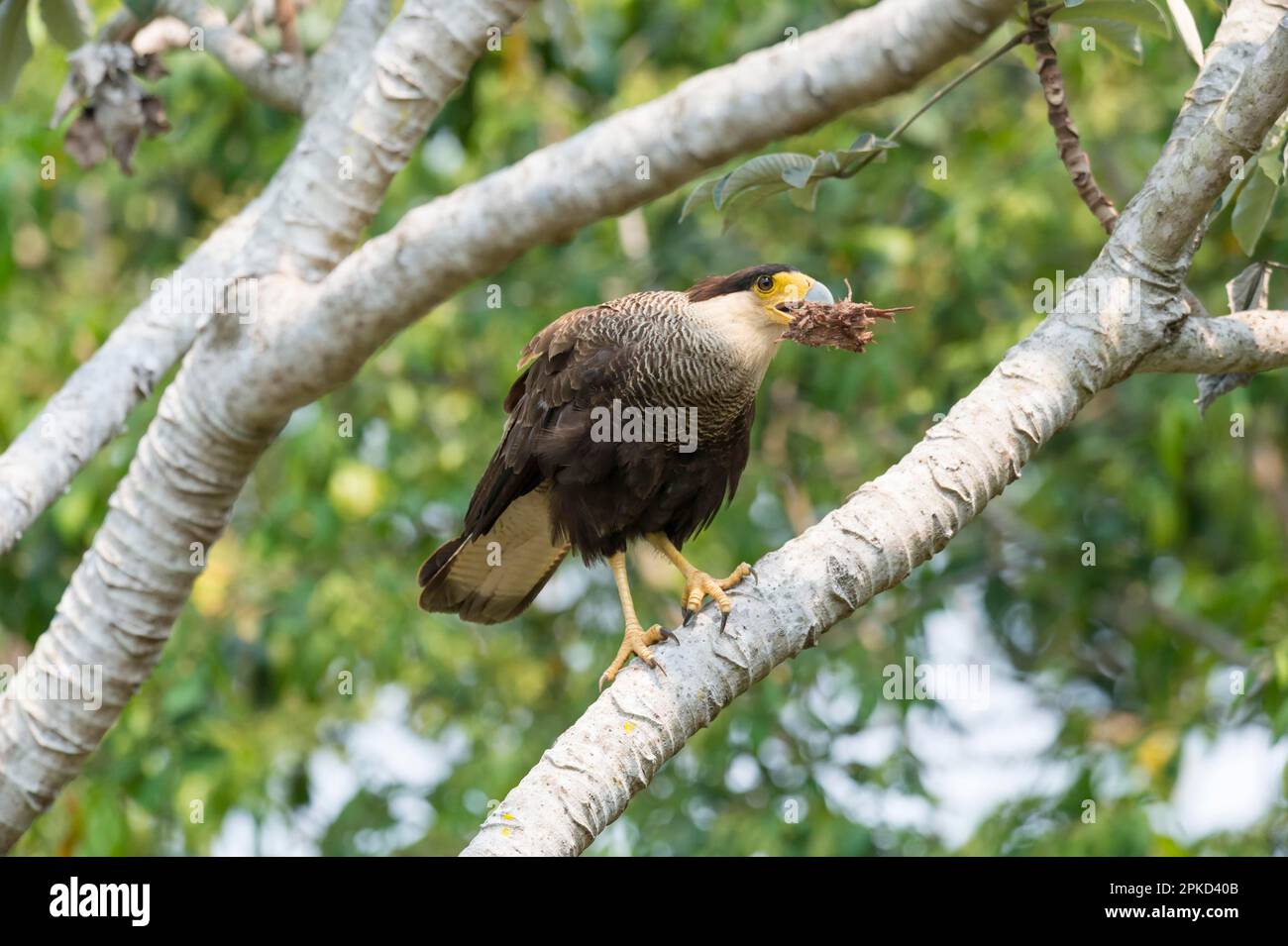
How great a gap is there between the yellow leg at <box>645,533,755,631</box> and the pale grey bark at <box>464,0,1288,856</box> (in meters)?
0.13

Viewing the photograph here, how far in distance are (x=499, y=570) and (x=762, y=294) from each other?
973 millimetres

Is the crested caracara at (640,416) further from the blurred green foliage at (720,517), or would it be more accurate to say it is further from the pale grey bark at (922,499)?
the blurred green foliage at (720,517)

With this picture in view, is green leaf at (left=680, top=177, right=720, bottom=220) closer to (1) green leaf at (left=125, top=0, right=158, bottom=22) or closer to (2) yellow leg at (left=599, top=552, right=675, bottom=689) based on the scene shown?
(2) yellow leg at (left=599, top=552, right=675, bottom=689)

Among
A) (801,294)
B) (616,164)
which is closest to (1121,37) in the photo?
(801,294)

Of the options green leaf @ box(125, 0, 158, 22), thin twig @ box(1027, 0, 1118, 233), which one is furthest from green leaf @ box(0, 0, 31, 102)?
thin twig @ box(1027, 0, 1118, 233)

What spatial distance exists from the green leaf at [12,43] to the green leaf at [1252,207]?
112 inches

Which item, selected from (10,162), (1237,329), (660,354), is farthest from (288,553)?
(1237,329)

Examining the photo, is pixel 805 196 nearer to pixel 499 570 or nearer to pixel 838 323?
pixel 838 323

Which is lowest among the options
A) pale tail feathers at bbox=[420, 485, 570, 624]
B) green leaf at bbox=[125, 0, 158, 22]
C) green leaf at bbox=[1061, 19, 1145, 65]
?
pale tail feathers at bbox=[420, 485, 570, 624]

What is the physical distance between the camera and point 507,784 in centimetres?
548

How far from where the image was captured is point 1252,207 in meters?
2.88

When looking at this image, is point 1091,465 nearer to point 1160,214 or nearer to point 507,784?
point 507,784

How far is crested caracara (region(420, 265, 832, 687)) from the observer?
3186mm

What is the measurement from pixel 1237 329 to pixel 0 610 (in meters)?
4.14
